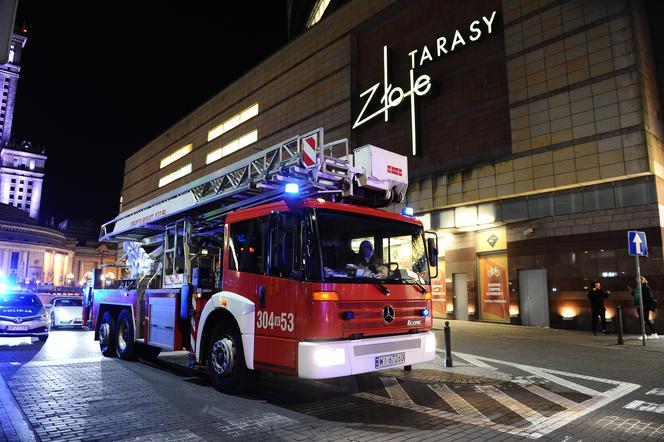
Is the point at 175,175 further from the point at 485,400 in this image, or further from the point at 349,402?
the point at 485,400

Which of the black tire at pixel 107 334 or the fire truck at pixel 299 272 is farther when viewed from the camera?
the black tire at pixel 107 334

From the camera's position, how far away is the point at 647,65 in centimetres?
1783

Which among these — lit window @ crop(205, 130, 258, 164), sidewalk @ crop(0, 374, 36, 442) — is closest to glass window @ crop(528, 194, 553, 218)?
sidewalk @ crop(0, 374, 36, 442)

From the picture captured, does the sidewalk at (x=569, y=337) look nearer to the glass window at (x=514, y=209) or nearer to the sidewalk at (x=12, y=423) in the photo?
the glass window at (x=514, y=209)

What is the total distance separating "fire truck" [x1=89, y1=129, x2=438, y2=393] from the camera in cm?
588

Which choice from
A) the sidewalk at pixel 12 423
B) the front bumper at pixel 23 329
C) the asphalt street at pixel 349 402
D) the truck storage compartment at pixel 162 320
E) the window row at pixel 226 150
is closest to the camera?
the sidewalk at pixel 12 423

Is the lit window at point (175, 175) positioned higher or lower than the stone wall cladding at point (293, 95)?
lower

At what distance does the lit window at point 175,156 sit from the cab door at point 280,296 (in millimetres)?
43552

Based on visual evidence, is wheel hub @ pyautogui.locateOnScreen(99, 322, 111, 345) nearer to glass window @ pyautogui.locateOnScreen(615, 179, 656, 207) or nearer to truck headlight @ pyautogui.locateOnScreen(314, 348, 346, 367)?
truck headlight @ pyautogui.locateOnScreen(314, 348, 346, 367)

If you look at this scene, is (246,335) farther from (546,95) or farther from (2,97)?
(2,97)

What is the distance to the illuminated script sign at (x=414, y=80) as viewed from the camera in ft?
73.5

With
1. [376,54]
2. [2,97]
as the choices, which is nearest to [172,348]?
[376,54]

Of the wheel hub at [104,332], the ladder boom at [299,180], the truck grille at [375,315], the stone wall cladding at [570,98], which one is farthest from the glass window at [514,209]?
the wheel hub at [104,332]

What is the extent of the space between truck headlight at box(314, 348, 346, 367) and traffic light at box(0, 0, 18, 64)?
4.29 m
